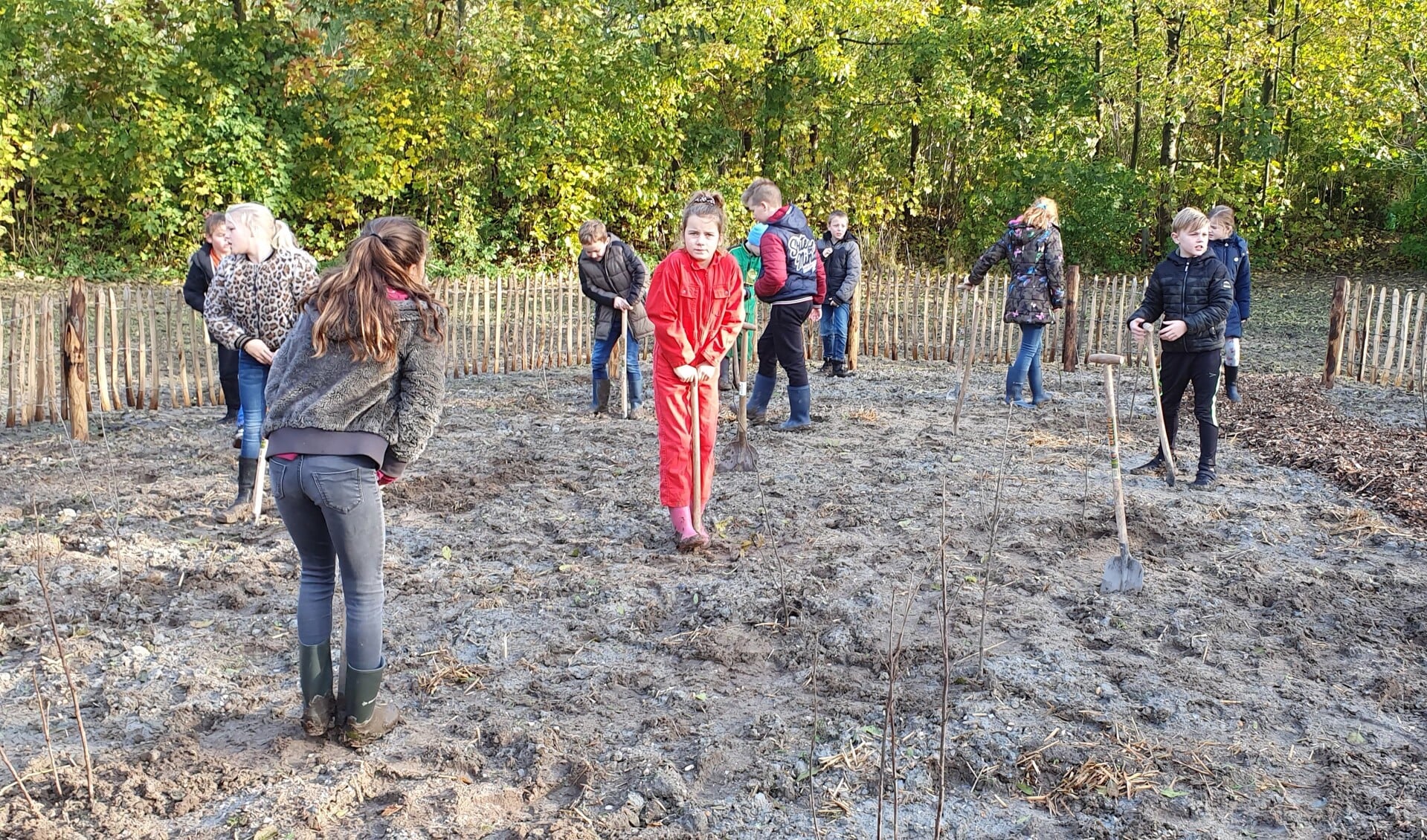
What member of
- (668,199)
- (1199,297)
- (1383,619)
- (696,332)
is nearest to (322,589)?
(696,332)

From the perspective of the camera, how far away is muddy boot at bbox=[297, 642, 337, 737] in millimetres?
3309

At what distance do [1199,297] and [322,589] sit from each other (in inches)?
194

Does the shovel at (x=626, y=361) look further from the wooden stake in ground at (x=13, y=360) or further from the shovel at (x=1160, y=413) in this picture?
the wooden stake in ground at (x=13, y=360)

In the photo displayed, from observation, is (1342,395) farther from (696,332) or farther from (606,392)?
(696,332)

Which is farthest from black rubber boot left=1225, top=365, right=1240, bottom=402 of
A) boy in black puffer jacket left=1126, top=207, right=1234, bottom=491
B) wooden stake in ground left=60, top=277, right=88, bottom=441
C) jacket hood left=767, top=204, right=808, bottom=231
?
wooden stake in ground left=60, top=277, right=88, bottom=441

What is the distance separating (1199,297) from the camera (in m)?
6.04

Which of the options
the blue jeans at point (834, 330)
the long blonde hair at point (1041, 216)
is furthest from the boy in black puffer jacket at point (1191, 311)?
the blue jeans at point (834, 330)

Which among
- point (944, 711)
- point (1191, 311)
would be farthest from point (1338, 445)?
point (944, 711)

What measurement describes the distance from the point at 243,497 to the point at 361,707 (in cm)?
285

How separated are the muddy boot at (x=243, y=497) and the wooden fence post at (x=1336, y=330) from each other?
32.0 ft

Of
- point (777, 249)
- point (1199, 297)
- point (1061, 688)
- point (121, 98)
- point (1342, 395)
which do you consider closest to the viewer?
point (1061, 688)

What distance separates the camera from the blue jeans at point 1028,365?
855 centimetres

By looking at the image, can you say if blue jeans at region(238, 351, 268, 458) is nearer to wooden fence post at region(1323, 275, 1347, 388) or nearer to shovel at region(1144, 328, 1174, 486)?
shovel at region(1144, 328, 1174, 486)

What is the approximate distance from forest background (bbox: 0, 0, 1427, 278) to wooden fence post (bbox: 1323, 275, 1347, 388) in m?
8.03
